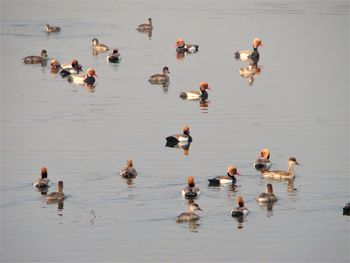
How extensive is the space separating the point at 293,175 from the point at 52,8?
6642 centimetres

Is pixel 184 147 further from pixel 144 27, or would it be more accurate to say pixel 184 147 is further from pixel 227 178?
pixel 144 27

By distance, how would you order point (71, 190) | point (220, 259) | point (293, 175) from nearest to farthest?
point (220, 259) < point (71, 190) < point (293, 175)

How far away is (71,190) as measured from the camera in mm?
34594

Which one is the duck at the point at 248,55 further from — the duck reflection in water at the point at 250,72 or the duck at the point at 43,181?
the duck at the point at 43,181

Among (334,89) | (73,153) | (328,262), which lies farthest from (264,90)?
(328,262)

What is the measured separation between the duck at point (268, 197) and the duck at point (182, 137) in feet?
28.7

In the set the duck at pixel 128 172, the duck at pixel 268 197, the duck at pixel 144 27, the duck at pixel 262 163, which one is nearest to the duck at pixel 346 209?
the duck at pixel 268 197

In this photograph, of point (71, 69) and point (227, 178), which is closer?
point (227, 178)

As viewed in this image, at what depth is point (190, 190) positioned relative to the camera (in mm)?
33938

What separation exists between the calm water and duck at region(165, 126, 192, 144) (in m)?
0.43

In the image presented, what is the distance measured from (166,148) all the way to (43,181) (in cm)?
786

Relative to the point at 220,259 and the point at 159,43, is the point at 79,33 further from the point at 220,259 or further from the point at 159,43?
the point at 220,259

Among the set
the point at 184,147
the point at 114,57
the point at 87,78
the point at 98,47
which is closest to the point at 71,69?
the point at 87,78

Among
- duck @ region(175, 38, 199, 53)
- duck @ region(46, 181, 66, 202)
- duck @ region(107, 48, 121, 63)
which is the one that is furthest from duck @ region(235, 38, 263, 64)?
duck @ region(46, 181, 66, 202)
